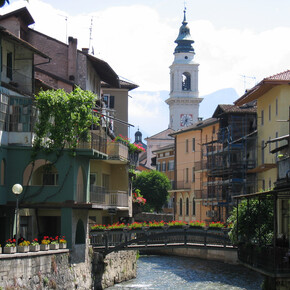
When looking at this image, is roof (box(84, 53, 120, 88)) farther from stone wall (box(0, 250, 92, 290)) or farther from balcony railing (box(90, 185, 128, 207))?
stone wall (box(0, 250, 92, 290))

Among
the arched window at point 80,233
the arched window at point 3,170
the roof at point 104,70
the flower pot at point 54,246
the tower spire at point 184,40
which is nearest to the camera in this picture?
the flower pot at point 54,246

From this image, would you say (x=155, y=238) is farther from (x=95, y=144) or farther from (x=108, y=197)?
(x=95, y=144)

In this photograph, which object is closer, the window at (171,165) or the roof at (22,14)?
the roof at (22,14)

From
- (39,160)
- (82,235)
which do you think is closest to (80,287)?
(82,235)

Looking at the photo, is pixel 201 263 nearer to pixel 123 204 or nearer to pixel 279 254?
pixel 123 204

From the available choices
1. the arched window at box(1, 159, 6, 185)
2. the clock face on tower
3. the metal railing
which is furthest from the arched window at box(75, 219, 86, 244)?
the clock face on tower

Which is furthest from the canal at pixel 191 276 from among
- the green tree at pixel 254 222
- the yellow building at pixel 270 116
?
the green tree at pixel 254 222

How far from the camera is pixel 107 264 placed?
4819 centimetres

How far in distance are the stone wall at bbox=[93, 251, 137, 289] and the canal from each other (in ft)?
1.69

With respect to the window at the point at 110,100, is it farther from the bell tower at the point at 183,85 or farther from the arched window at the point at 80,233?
the bell tower at the point at 183,85

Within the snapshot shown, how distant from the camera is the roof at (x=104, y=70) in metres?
56.1

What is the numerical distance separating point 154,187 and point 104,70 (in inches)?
1721

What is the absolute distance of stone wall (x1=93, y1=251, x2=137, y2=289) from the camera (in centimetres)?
4641

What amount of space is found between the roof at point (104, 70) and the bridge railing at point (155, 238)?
11.9 m
